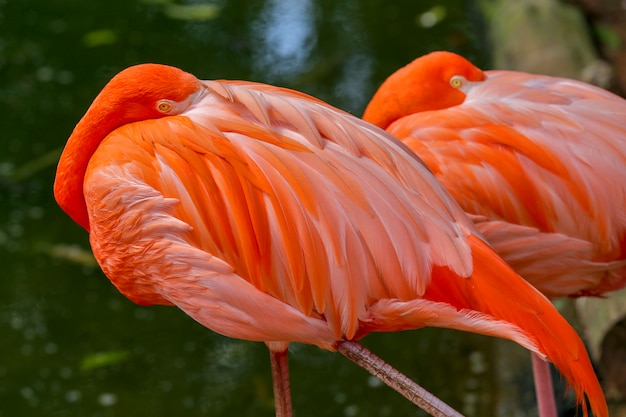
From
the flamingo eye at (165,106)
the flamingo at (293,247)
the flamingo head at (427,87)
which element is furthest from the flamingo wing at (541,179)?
the flamingo eye at (165,106)

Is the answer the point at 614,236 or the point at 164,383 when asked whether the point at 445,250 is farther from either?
the point at 164,383

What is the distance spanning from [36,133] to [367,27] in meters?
1.99

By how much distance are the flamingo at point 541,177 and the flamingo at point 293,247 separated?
1.50ft

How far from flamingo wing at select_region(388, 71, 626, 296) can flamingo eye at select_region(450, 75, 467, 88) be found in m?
0.18

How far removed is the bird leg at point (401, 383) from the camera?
1.82m

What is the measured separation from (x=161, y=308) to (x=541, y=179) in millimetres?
1786

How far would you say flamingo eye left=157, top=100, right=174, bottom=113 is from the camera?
1993mm

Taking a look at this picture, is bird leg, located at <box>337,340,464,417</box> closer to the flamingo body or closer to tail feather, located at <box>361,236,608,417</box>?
tail feather, located at <box>361,236,608,417</box>

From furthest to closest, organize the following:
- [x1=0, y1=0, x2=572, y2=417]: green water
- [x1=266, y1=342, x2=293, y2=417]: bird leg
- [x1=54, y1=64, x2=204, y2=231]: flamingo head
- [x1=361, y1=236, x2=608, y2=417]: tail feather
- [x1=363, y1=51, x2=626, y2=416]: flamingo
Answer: [x1=0, y1=0, x2=572, y2=417]: green water < [x1=363, y1=51, x2=626, y2=416]: flamingo < [x1=266, y1=342, x2=293, y2=417]: bird leg < [x1=54, y1=64, x2=204, y2=231]: flamingo head < [x1=361, y1=236, x2=608, y2=417]: tail feather

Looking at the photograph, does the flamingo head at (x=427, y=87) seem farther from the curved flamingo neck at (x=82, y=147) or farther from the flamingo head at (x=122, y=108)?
the curved flamingo neck at (x=82, y=147)

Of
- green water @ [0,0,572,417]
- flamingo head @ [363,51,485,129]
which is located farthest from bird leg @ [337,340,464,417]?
green water @ [0,0,572,417]

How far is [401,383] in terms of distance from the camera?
1835mm

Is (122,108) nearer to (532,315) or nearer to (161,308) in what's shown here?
(532,315)

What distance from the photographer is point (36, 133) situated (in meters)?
4.38
